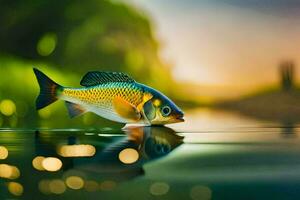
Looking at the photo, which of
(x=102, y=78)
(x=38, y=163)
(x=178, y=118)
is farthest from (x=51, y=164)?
(x=178, y=118)

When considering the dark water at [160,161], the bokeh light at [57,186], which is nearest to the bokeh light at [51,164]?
the dark water at [160,161]

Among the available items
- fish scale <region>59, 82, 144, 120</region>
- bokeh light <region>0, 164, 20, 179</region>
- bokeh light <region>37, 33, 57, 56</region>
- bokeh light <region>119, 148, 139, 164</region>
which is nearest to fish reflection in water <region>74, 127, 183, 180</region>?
bokeh light <region>119, 148, 139, 164</region>

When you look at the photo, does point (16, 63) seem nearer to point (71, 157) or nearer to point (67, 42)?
point (67, 42)

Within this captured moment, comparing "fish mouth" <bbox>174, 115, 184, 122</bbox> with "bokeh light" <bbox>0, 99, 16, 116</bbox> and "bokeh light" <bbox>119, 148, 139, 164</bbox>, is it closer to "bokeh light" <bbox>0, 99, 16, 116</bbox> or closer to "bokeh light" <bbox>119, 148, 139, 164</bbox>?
"bokeh light" <bbox>119, 148, 139, 164</bbox>

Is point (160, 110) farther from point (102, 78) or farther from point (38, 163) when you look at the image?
point (38, 163)

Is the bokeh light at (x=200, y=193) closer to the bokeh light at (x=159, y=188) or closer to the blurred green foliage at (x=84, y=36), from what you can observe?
the bokeh light at (x=159, y=188)
